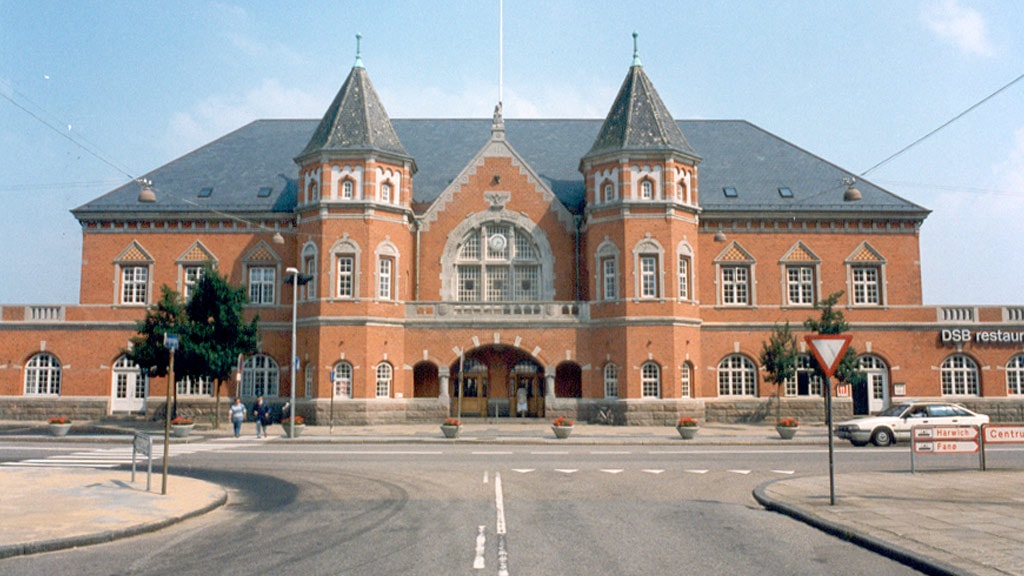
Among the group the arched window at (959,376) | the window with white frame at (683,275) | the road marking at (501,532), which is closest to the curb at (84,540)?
the road marking at (501,532)

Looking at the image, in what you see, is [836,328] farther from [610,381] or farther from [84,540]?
[84,540]

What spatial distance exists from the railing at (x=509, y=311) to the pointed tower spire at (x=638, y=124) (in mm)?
7199

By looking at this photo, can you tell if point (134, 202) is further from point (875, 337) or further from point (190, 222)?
point (875, 337)

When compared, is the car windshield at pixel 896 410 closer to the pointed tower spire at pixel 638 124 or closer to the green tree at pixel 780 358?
the green tree at pixel 780 358

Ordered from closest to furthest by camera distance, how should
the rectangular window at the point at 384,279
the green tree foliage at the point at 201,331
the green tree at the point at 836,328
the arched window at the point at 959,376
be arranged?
1. the green tree foliage at the point at 201,331
2. the green tree at the point at 836,328
3. the rectangular window at the point at 384,279
4. the arched window at the point at 959,376

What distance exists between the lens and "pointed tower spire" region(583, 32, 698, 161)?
36094mm

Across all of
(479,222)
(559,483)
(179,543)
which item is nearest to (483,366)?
(479,222)

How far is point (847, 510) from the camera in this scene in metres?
12.2

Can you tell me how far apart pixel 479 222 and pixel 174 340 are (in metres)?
24.8

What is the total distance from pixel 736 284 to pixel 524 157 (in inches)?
517

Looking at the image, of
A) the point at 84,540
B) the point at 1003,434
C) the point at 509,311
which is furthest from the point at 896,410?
the point at 84,540

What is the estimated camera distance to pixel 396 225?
37.1 meters

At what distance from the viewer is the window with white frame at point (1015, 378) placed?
38000 mm

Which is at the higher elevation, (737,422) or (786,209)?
(786,209)
